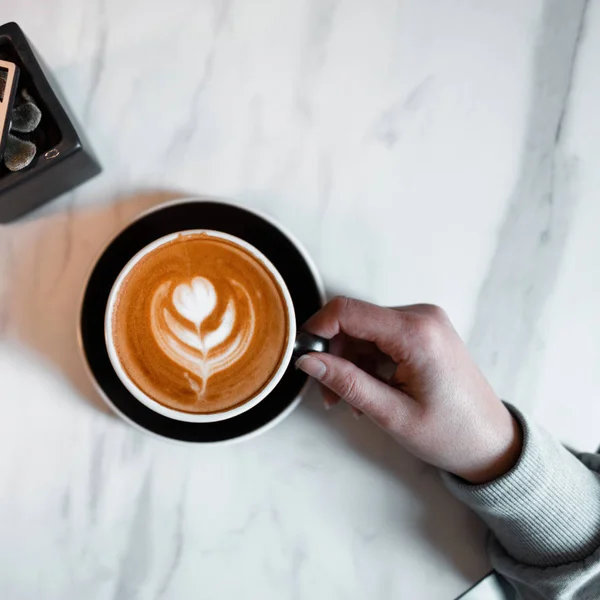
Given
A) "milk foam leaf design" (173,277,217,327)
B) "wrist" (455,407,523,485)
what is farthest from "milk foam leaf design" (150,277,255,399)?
"wrist" (455,407,523,485)

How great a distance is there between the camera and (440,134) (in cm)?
90

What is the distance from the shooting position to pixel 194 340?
74 cm

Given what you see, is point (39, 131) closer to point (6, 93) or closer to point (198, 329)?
point (6, 93)

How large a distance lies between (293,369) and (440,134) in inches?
16.5

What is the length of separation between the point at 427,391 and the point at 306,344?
0.56 ft

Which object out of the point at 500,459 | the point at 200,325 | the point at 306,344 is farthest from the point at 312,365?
the point at 500,459

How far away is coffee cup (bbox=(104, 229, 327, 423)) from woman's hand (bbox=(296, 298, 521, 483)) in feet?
0.19

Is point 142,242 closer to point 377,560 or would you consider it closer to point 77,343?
point 77,343

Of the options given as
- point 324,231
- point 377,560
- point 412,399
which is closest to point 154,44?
point 324,231

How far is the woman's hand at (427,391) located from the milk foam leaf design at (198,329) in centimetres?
10

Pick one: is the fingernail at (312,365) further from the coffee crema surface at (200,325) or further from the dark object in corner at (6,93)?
the dark object in corner at (6,93)

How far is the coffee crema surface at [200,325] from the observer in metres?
0.73

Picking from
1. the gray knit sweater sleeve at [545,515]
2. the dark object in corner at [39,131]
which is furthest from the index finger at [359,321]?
the dark object in corner at [39,131]

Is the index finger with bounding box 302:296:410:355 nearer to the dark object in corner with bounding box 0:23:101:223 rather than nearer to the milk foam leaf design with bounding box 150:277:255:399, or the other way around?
the milk foam leaf design with bounding box 150:277:255:399
